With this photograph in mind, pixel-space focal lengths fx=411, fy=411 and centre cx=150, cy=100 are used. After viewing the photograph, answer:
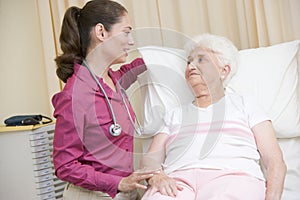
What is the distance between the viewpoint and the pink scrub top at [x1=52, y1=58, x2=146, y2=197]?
1.35 metres

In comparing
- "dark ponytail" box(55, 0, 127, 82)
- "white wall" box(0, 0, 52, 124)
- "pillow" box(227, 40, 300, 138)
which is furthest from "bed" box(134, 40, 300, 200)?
"white wall" box(0, 0, 52, 124)

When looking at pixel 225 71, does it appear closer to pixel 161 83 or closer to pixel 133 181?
pixel 161 83

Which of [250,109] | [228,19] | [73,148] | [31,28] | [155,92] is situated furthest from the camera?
[31,28]

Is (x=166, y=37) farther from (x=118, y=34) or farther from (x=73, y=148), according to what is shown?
(x=73, y=148)

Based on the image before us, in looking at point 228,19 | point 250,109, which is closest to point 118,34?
point 250,109

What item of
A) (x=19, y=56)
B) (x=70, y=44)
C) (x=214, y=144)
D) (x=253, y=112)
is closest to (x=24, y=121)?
(x=19, y=56)

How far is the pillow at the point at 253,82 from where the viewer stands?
61.6 inches

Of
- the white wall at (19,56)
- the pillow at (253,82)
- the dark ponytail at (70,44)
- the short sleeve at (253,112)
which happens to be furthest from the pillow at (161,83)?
the white wall at (19,56)

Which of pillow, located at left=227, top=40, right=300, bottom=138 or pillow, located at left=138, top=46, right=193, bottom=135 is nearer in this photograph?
pillow, located at left=227, top=40, right=300, bottom=138

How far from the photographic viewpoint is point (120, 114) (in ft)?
4.88

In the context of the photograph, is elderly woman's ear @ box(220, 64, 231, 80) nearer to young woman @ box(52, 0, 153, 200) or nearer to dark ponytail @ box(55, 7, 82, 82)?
young woman @ box(52, 0, 153, 200)

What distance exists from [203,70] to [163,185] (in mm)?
487

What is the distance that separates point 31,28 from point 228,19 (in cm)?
110

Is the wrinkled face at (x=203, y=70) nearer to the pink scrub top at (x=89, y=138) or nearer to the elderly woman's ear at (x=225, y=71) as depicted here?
the elderly woman's ear at (x=225, y=71)
